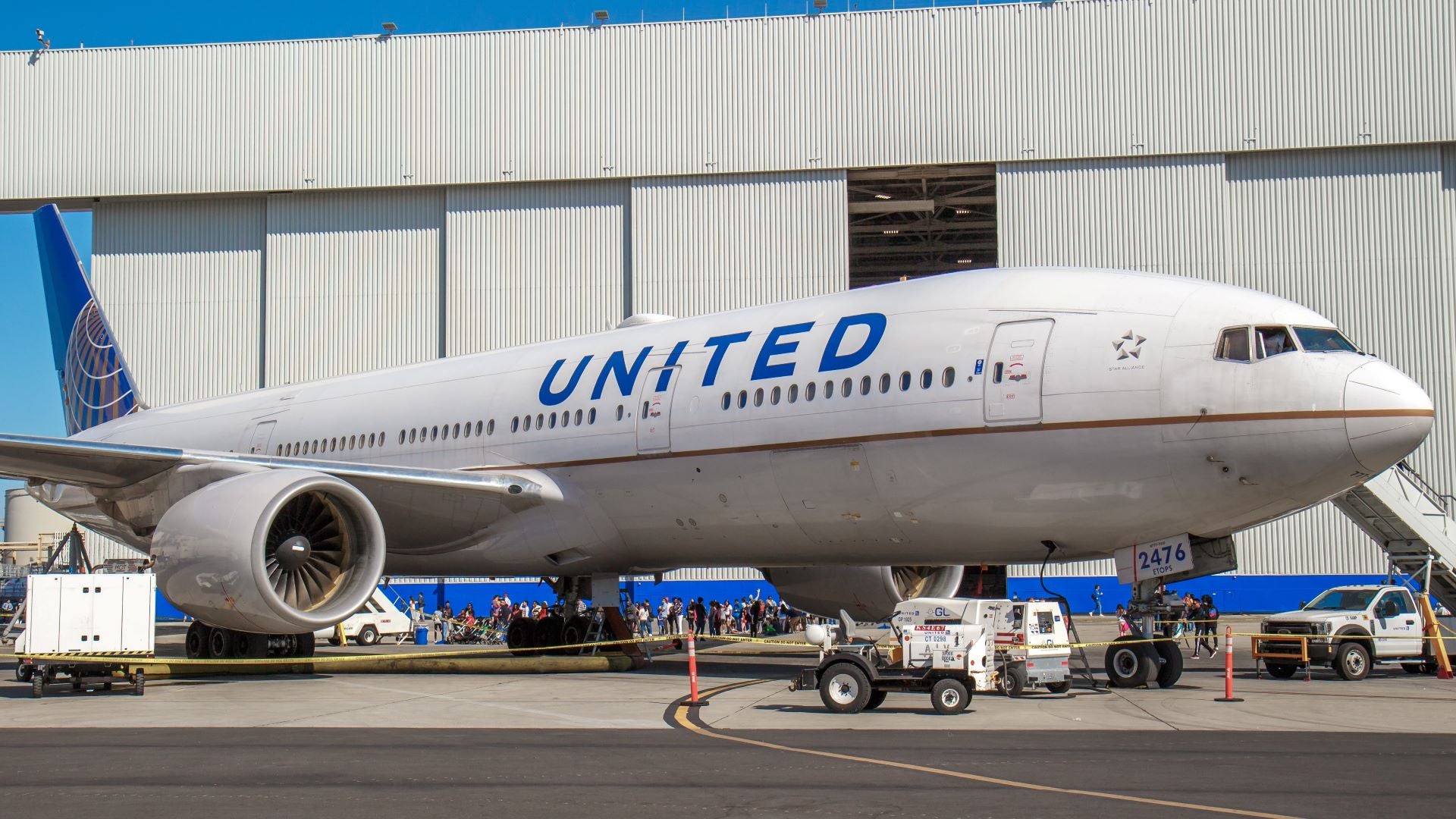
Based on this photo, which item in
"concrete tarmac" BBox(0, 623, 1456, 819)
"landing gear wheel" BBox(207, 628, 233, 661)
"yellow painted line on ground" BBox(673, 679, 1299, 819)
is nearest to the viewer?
"yellow painted line on ground" BBox(673, 679, 1299, 819)

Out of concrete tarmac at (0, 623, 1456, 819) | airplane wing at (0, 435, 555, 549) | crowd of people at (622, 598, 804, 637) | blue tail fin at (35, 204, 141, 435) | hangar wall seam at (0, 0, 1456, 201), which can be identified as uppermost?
hangar wall seam at (0, 0, 1456, 201)

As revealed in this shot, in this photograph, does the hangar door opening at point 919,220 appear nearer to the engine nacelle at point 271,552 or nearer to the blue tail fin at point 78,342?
the blue tail fin at point 78,342

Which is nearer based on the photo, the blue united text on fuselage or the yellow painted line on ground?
the yellow painted line on ground

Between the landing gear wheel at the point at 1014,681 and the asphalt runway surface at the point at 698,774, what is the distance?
2.47 m

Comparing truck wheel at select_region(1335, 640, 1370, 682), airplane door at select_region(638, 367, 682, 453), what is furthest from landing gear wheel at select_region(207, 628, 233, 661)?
truck wheel at select_region(1335, 640, 1370, 682)

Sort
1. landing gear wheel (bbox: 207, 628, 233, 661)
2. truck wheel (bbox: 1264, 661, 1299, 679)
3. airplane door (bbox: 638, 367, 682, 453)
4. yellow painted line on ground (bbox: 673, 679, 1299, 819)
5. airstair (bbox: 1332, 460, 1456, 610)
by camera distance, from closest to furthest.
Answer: yellow painted line on ground (bbox: 673, 679, 1299, 819)
airplane door (bbox: 638, 367, 682, 453)
truck wheel (bbox: 1264, 661, 1299, 679)
landing gear wheel (bbox: 207, 628, 233, 661)
airstair (bbox: 1332, 460, 1456, 610)

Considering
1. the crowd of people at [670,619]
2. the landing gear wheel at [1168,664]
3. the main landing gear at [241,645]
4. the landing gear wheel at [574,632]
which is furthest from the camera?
the crowd of people at [670,619]

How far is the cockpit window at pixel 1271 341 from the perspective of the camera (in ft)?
39.7

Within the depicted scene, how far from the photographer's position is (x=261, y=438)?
21.6 metres

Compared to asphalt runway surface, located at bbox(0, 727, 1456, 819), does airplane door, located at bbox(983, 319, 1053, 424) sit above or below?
above

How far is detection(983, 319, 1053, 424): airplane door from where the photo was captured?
12727 mm

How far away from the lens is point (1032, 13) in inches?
1382

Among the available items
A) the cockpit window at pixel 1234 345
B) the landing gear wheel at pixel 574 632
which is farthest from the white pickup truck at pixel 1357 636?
the landing gear wheel at pixel 574 632

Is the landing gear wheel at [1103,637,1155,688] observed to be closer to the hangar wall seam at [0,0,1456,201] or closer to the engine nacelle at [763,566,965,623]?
the engine nacelle at [763,566,965,623]
